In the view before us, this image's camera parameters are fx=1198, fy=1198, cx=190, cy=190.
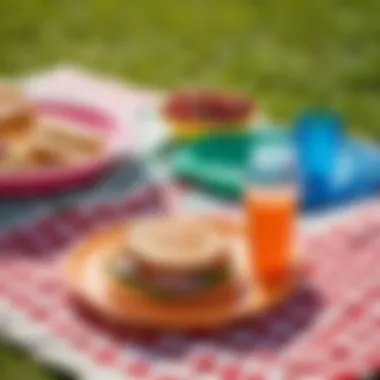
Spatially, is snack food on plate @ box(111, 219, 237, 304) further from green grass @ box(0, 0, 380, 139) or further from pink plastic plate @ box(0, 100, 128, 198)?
green grass @ box(0, 0, 380, 139)

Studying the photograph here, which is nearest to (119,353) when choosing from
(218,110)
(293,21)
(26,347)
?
(26,347)

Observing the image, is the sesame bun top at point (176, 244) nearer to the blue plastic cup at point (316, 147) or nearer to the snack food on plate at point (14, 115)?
the blue plastic cup at point (316, 147)

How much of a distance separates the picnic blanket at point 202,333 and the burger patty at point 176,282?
7 cm

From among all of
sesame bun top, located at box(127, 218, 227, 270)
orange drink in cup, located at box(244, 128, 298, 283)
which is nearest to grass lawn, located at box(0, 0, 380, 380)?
orange drink in cup, located at box(244, 128, 298, 283)

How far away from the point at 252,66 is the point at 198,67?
0.52 ft

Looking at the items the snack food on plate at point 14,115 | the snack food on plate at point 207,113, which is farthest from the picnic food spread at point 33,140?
the snack food on plate at point 207,113

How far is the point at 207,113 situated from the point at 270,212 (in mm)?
710

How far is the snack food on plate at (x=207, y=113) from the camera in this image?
260 centimetres

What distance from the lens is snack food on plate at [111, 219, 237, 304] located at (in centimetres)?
186

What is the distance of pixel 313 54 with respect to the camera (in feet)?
11.7

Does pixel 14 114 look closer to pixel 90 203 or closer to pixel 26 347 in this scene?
pixel 90 203

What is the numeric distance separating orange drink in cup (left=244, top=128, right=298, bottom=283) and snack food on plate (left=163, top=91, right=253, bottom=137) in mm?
609

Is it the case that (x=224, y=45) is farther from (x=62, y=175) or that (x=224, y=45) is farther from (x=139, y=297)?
(x=139, y=297)

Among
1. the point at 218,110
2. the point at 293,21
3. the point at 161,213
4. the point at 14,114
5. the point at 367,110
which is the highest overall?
the point at 293,21
